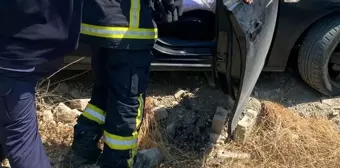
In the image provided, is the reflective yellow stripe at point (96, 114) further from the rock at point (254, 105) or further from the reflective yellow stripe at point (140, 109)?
the rock at point (254, 105)

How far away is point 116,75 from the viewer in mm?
2842

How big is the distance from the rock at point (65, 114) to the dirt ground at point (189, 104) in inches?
1.0

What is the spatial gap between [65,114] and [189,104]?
846 mm

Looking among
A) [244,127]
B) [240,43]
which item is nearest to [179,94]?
[244,127]

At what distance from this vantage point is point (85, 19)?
2.79m

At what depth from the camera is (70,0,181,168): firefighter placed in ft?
8.97

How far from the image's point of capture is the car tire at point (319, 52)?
3729 millimetres

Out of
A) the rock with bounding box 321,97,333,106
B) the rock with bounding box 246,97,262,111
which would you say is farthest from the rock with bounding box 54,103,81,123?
the rock with bounding box 321,97,333,106

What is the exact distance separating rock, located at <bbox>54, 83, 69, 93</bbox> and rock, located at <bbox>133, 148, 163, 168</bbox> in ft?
3.07

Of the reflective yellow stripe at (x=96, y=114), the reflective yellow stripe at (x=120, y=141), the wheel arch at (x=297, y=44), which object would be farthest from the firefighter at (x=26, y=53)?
the wheel arch at (x=297, y=44)

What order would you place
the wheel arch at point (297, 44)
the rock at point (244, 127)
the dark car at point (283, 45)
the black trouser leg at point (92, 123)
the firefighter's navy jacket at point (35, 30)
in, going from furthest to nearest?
1. the wheel arch at point (297, 44)
2. the dark car at point (283, 45)
3. the rock at point (244, 127)
4. the black trouser leg at point (92, 123)
5. the firefighter's navy jacket at point (35, 30)

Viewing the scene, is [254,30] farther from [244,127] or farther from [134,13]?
[244,127]

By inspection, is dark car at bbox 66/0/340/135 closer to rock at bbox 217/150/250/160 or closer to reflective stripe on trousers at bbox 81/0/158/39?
rock at bbox 217/150/250/160

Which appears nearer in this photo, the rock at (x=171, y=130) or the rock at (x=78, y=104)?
the rock at (x=171, y=130)
